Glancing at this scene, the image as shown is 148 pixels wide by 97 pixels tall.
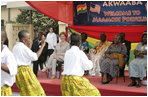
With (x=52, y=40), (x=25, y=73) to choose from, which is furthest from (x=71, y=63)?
(x=52, y=40)

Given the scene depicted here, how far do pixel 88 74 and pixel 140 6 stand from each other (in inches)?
103

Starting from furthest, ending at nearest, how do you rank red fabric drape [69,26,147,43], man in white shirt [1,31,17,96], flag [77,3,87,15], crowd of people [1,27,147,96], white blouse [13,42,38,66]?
1. flag [77,3,87,15]
2. red fabric drape [69,26,147,43]
3. white blouse [13,42,38,66]
4. crowd of people [1,27,147,96]
5. man in white shirt [1,31,17,96]

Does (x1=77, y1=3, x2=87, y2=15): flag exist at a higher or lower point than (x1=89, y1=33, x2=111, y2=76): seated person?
higher

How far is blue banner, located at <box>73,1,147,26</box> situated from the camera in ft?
25.9

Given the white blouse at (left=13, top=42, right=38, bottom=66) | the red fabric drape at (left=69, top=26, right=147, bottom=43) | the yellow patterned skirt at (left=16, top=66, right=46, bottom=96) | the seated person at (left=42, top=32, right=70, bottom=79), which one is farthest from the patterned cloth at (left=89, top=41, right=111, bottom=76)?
the white blouse at (left=13, top=42, right=38, bottom=66)

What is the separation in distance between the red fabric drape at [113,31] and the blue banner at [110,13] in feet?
0.47

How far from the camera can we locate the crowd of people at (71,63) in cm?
411

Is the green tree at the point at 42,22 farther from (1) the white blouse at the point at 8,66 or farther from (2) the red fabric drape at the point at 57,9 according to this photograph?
(1) the white blouse at the point at 8,66

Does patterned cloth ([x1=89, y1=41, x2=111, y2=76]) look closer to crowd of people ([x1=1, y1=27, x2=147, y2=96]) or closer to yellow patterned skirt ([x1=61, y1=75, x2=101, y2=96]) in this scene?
crowd of people ([x1=1, y1=27, x2=147, y2=96])

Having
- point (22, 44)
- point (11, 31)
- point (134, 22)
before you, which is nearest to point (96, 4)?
point (134, 22)

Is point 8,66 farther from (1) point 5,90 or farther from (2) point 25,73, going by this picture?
(2) point 25,73

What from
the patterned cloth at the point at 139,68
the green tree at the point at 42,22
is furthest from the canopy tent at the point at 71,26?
the green tree at the point at 42,22

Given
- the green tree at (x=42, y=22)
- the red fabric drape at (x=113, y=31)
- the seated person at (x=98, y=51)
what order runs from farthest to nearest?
the green tree at (x=42, y=22)
the seated person at (x=98, y=51)
the red fabric drape at (x=113, y=31)

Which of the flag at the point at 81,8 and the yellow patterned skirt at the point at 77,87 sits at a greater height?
the flag at the point at 81,8
